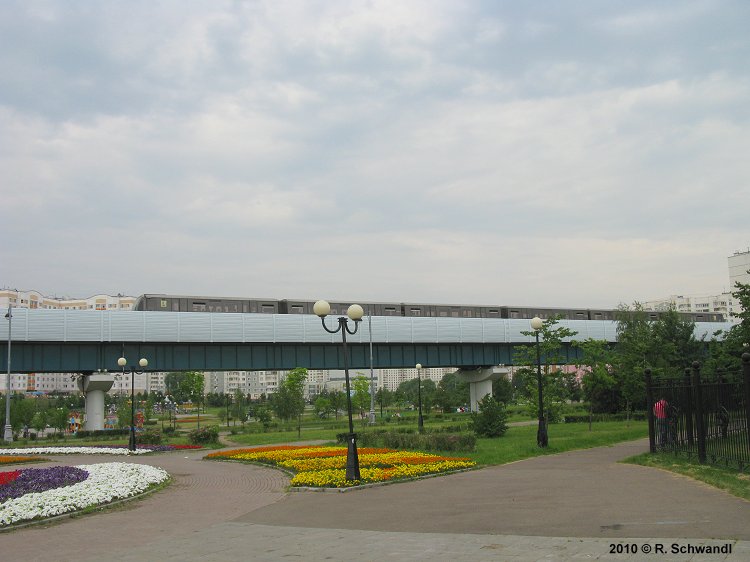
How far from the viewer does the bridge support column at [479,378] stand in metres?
62.2

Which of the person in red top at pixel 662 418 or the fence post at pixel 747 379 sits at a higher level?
the fence post at pixel 747 379

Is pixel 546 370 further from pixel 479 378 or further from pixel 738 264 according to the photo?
pixel 738 264

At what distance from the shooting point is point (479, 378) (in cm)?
6328

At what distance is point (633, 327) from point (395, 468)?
36.6m

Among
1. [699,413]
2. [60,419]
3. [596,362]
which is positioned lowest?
[60,419]

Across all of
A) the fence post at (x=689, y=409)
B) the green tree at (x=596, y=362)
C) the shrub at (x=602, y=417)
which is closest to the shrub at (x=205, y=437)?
the green tree at (x=596, y=362)

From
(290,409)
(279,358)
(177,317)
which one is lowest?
(290,409)

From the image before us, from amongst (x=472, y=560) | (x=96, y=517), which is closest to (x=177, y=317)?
(x=96, y=517)

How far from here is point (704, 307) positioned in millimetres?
169250

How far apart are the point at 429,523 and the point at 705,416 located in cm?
864

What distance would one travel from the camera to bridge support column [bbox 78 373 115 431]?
48.2m

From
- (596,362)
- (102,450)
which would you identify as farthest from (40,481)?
(596,362)

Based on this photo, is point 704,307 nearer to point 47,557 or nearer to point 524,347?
point 524,347

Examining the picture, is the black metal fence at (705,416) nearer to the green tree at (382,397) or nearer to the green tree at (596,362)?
the green tree at (596,362)
